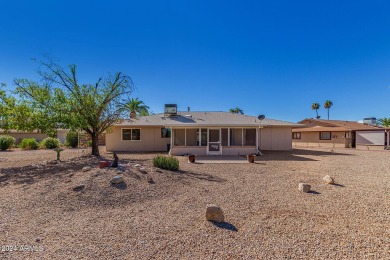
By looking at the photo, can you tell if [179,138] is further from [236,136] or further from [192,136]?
[236,136]

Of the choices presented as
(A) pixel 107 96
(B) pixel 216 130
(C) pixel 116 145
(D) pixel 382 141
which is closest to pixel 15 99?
(A) pixel 107 96

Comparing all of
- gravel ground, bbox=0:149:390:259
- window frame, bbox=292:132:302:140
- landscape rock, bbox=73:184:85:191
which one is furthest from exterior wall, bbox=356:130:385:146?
landscape rock, bbox=73:184:85:191

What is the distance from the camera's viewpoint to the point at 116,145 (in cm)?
1873

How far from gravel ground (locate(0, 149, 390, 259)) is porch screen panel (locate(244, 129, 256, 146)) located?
30.3 ft

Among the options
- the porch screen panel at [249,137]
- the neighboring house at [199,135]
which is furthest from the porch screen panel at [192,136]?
the porch screen panel at [249,137]

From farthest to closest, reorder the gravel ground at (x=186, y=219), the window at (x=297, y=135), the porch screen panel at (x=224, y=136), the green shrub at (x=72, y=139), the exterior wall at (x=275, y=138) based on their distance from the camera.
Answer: the window at (x=297, y=135) → the green shrub at (x=72, y=139) → the exterior wall at (x=275, y=138) → the porch screen panel at (x=224, y=136) → the gravel ground at (x=186, y=219)

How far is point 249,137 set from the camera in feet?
53.3

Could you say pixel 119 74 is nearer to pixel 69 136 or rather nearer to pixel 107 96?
pixel 107 96

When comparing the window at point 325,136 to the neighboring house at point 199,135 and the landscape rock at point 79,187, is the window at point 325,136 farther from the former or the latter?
the landscape rock at point 79,187

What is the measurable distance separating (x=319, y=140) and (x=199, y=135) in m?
20.5

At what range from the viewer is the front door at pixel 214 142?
51.3ft

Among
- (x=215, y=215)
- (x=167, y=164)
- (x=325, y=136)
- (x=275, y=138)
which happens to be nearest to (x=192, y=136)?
(x=167, y=164)

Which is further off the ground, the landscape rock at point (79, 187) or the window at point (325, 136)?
the window at point (325, 136)

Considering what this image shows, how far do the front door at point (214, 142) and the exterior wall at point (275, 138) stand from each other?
571cm
